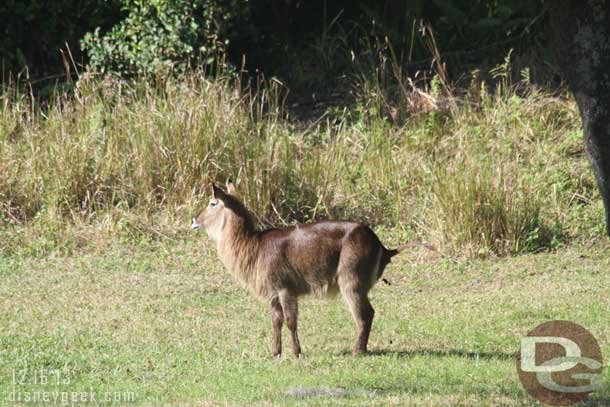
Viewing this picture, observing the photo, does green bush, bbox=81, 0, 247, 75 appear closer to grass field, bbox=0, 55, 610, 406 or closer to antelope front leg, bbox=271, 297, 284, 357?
A: grass field, bbox=0, 55, 610, 406

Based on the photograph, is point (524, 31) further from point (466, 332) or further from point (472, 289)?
point (466, 332)

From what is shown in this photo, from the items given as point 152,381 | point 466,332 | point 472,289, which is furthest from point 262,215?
point 152,381

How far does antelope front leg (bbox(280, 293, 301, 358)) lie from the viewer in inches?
290

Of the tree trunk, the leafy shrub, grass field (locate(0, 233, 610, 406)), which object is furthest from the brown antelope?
the leafy shrub

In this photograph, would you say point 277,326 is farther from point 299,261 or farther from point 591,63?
point 591,63

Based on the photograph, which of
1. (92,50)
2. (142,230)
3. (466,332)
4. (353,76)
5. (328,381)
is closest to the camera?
(328,381)

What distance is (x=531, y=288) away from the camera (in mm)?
9680

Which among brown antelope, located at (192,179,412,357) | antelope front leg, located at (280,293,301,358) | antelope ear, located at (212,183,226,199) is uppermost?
antelope ear, located at (212,183,226,199)

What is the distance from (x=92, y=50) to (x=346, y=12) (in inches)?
175

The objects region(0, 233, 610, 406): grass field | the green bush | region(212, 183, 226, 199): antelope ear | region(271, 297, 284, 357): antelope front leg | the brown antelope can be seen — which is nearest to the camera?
region(0, 233, 610, 406): grass field
